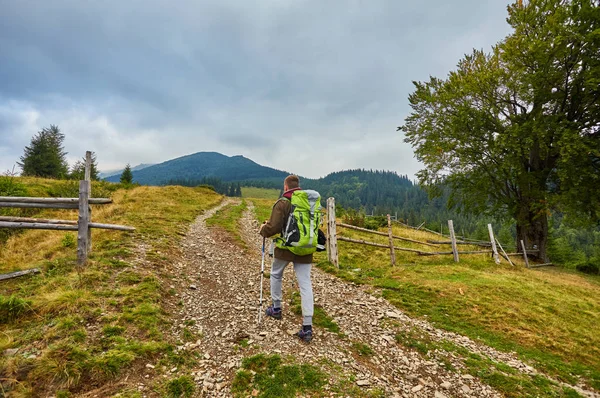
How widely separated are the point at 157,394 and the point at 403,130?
918 inches

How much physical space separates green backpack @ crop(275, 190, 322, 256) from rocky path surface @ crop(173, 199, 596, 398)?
191 cm

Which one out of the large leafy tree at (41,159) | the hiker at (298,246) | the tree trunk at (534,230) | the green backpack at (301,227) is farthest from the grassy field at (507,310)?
the large leafy tree at (41,159)

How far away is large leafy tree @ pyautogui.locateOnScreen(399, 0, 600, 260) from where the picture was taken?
1389cm

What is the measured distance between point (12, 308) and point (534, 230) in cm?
2594

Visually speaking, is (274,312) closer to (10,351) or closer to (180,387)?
(180,387)

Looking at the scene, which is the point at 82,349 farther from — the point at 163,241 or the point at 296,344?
the point at 163,241

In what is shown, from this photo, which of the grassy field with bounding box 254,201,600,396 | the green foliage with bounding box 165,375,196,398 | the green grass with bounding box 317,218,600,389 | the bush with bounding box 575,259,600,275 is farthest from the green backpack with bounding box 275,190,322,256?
the bush with bounding box 575,259,600,275

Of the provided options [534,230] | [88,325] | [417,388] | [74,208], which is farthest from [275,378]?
[534,230]

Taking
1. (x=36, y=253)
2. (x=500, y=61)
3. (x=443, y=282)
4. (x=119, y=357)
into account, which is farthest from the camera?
(x=500, y=61)

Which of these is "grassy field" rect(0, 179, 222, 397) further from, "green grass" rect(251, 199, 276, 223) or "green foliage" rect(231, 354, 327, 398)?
"green grass" rect(251, 199, 276, 223)

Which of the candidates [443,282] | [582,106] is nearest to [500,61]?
[582,106]

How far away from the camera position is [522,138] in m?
15.6

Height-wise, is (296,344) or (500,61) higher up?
(500,61)

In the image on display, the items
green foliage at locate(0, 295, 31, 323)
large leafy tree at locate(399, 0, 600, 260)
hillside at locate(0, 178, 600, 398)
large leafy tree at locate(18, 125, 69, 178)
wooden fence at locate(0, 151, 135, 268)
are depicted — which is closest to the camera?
hillside at locate(0, 178, 600, 398)
